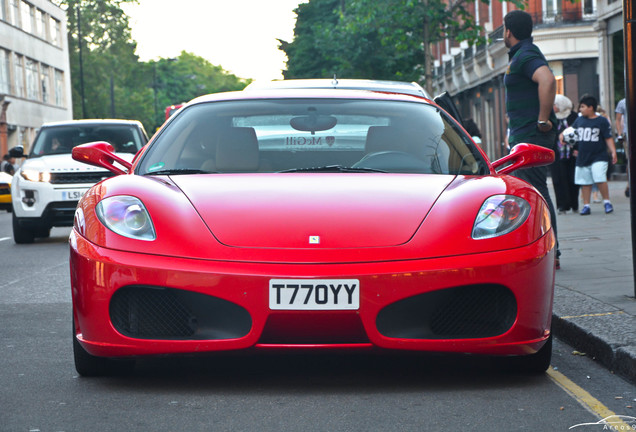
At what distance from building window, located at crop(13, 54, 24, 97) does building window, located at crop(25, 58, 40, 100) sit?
114 cm

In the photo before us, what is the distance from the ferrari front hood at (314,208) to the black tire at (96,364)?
777mm

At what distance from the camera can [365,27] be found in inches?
1364

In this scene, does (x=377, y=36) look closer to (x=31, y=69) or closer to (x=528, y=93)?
(x=528, y=93)

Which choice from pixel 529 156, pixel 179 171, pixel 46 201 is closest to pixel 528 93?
pixel 529 156

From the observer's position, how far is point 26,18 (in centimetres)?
6744

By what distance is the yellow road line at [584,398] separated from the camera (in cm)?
392

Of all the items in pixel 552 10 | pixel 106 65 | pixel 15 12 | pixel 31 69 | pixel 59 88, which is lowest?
pixel 552 10

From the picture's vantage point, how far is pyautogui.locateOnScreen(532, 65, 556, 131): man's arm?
26.4 feet

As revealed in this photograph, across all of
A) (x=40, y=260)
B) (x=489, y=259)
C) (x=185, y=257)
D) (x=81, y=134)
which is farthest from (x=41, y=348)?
(x=81, y=134)

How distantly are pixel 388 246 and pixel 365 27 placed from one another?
31.0 meters

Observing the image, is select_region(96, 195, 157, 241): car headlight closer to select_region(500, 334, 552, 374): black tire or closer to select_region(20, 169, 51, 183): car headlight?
select_region(500, 334, 552, 374): black tire

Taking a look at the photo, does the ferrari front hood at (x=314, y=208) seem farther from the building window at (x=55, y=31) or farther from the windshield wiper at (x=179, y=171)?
the building window at (x=55, y=31)

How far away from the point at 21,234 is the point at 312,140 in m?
9.45

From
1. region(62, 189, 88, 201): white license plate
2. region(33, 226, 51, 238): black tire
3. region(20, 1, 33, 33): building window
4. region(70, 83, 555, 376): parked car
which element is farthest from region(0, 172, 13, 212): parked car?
region(20, 1, 33, 33): building window
